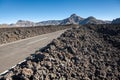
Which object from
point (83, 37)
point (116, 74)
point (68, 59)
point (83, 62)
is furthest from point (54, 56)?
point (83, 37)

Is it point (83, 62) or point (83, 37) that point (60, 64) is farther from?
point (83, 37)

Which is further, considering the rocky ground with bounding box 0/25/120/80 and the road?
the road

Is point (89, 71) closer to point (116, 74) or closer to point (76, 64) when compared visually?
point (76, 64)

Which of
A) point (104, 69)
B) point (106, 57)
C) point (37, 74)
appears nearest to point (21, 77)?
point (37, 74)

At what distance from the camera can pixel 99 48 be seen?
18.5 metres

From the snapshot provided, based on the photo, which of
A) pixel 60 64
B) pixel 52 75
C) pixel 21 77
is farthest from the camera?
pixel 60 64

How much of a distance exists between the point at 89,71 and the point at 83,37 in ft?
27.9

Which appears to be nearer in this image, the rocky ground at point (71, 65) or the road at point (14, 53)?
the rocky ground at point (71, 65)

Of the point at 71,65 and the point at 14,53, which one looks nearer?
the point at 71,65

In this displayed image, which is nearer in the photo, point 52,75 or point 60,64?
point 52,75

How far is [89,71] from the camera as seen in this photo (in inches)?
503

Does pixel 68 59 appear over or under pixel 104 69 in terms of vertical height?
over

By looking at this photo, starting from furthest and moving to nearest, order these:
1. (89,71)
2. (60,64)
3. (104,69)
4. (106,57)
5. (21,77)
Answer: (106,57) < (104,69) < (89,71) < (60,64) < (21,77)

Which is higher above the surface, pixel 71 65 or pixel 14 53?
pixel 71 65
